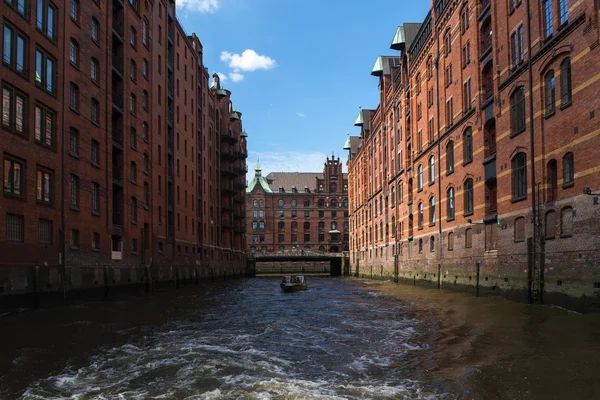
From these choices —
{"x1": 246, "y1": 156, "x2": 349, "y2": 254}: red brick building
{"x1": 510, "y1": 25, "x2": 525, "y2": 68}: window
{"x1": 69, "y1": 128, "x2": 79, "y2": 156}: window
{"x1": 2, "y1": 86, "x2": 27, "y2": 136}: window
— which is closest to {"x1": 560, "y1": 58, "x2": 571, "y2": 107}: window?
{"x1": 510, "y1": 25, "x2": 525, "y2": 68}: window

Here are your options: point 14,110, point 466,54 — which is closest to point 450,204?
point 466,54

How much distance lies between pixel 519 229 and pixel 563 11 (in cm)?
1003

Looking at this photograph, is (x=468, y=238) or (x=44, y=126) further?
(x=468, y=238)

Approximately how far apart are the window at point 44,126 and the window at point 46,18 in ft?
12.4

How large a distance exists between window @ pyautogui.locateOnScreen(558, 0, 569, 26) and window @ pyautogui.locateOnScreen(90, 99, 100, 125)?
25014 millimetres

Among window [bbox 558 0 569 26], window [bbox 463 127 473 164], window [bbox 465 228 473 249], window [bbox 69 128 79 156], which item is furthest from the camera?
window [bbox 463 127 473 164]

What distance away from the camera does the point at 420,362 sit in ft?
40.9

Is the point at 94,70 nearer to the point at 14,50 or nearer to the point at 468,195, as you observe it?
the point at 14,50

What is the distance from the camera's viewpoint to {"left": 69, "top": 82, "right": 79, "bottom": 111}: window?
29.4 metres

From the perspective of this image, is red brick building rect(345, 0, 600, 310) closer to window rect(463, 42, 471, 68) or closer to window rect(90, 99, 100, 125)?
window rect(463, 42, 471, 68)

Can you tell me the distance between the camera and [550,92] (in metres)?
24.0

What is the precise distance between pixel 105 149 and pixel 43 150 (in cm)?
802

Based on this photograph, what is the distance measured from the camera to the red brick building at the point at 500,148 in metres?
21.0

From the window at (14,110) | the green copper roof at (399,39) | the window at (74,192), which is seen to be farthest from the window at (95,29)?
the green copper roof at (399,39)
